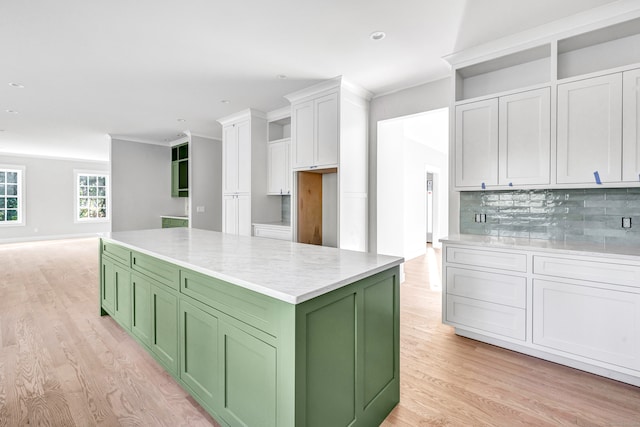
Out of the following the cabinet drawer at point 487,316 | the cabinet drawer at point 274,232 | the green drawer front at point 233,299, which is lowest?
the cabinet drawer at point 487,316

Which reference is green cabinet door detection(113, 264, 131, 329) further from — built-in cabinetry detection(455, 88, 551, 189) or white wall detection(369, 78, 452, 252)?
built-in cabinetry detection(455, 88, 551, 189)

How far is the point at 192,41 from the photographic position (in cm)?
275

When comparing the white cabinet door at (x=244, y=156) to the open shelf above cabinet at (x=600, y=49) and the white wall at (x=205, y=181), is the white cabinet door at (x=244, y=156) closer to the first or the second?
the white wall at (x=205, y=181)

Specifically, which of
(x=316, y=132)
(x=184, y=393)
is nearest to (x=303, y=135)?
(x=316, y=132)

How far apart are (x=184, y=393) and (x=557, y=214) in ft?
10.8

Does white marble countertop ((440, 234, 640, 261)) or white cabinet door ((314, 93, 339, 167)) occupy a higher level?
white cabinet door ((314, 93, 339, 167))

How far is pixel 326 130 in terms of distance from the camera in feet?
12.5

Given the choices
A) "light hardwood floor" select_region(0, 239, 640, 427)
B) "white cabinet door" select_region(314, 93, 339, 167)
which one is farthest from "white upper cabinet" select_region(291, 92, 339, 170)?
"light hardwood floor" select_region(0, 239, 640, 427)

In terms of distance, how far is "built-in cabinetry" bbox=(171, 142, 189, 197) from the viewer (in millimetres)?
7159

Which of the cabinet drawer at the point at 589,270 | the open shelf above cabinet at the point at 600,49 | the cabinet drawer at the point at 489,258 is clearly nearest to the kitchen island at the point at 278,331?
the cabinet drawer at the point at 489,258

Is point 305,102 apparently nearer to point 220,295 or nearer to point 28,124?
point 220,295

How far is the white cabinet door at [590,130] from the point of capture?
7.36 ft

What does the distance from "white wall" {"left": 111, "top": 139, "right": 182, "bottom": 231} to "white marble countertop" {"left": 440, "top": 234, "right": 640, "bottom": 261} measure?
22.4 feet

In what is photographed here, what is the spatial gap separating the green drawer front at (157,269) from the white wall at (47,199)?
813 centimetres
